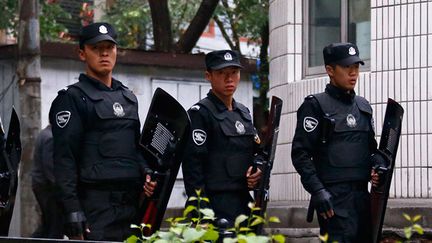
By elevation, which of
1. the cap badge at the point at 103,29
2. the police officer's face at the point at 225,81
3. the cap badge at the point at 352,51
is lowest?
the police officer's face at the point at 225,81

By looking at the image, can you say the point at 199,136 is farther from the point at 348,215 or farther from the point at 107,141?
the point at 348,215

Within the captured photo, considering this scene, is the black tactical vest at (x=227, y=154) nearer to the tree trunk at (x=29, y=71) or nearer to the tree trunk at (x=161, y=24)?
the tree trunk at (x=29, y=71)

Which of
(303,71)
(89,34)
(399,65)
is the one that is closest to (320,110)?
(89,34)

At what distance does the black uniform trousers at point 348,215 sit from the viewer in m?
8.23

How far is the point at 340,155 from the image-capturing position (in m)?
8.34

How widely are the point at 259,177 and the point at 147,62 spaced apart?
820cm

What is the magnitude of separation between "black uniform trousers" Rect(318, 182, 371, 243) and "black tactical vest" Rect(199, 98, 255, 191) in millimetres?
574

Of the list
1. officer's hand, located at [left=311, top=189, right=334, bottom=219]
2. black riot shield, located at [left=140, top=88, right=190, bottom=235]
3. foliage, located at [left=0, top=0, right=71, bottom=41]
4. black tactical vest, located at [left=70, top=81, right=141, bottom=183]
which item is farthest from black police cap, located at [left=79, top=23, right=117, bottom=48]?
foliage, located at [left=0, top=0, right=71, bottom=41]

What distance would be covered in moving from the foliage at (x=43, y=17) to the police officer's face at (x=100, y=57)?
13.3m

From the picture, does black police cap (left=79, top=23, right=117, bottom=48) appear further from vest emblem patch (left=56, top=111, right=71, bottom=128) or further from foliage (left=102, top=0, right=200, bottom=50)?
foliage (left=102, top=0, right=200, bottom=50)

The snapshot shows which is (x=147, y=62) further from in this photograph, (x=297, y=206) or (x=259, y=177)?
(x=259, y=177)

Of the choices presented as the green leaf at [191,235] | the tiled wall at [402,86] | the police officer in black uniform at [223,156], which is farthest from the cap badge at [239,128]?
the green leaf at [191,235]

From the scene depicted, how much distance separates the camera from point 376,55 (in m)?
11.3

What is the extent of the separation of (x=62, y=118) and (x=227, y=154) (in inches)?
48.9
